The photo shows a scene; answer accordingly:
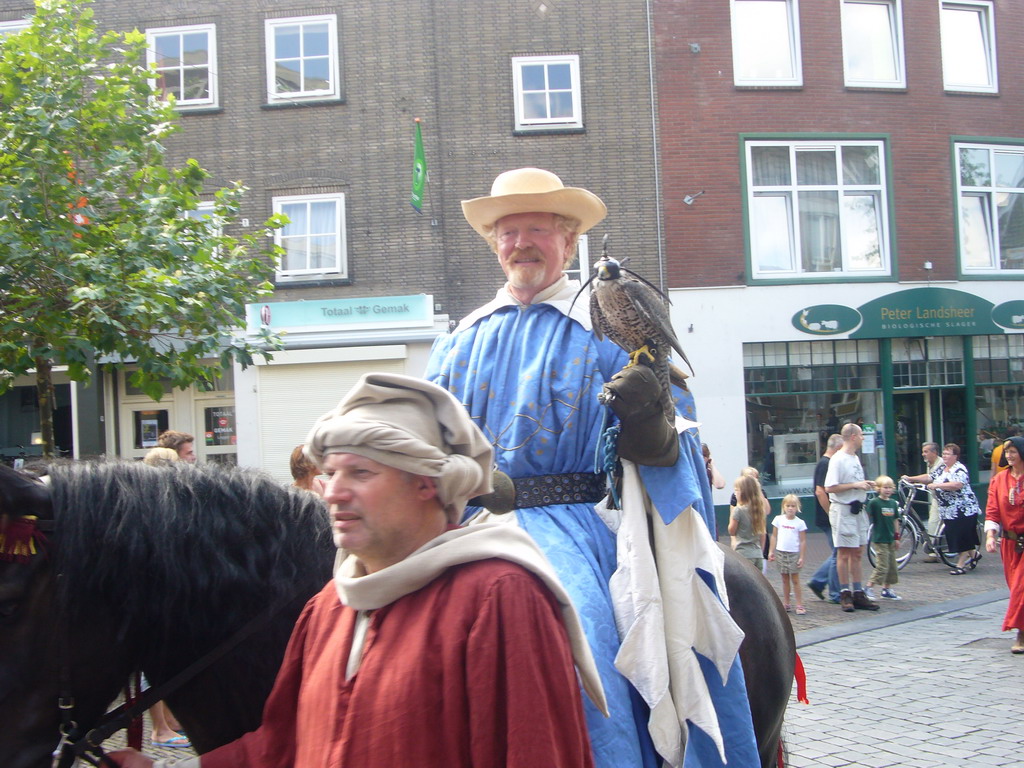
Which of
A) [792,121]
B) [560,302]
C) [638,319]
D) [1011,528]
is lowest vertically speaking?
[1011,528]

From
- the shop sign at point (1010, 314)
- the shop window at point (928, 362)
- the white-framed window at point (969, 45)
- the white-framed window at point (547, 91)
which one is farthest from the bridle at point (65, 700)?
the white-framed window at point (969, 45)

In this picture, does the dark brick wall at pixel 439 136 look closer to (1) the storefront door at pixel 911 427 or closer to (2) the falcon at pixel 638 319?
(1) the storefront door at pixel 911 427

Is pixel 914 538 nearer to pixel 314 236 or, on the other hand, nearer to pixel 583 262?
pixel 583 262

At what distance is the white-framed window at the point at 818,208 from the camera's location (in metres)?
15.6

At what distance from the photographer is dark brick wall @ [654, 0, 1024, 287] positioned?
1520cm

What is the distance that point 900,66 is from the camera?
1602cm

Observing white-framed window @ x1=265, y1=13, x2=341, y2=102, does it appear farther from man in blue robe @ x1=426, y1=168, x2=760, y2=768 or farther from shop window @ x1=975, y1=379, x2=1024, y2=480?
man in blue robe @ x1=426, y1=168, x2=760, y2=768

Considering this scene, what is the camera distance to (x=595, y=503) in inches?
101

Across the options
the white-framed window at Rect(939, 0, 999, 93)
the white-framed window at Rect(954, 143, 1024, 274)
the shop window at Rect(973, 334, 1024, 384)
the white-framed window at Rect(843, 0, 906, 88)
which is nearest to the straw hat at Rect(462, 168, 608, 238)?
the white-framed window at Rect(843, 0, 906, 88)

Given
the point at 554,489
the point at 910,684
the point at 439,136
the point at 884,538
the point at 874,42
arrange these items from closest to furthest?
the point at 554,489
the point at 910,684
the point at 884,538
the point at 439,136
the point at 874,42

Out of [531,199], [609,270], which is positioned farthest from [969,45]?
[609,270]

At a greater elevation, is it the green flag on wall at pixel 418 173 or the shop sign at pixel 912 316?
the green flag on wall at pixel 418 173

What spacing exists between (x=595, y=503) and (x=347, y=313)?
12.8m

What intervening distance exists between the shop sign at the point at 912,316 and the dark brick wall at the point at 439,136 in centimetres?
305
